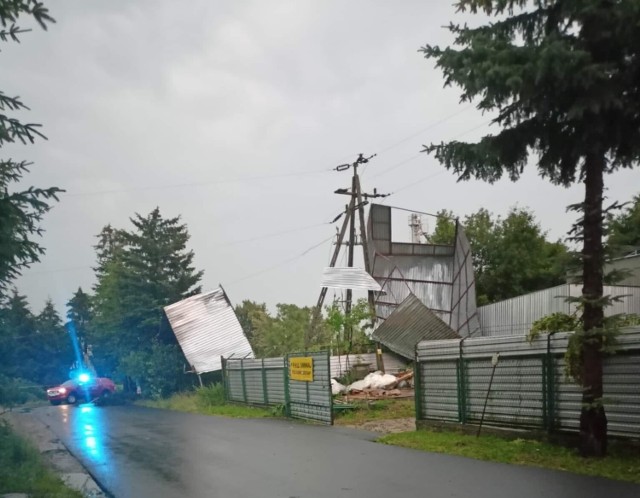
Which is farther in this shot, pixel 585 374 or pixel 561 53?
pixel 585 374

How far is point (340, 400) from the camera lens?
68.9ft

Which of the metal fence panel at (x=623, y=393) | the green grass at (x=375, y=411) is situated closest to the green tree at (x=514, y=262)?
the green grass at (x=375, y=411)

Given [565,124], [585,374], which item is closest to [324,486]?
[585,374]

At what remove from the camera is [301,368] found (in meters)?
19.9

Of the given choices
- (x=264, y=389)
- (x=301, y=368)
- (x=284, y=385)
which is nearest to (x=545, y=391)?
(x=301, y=368)

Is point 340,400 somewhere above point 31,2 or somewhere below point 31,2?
below

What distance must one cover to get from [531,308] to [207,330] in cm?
1593

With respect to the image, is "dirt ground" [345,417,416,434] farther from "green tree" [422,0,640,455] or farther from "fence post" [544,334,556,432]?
"green tree" [422,0,640,455]

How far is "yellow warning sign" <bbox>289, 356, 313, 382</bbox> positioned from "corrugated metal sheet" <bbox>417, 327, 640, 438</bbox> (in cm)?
473

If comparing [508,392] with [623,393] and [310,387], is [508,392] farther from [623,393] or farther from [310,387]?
[310,387]

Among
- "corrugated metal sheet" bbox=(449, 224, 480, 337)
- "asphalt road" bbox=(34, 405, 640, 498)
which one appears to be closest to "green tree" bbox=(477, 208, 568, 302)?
"corrugated metal sheet" bbox=(449, 224, 480, 337)

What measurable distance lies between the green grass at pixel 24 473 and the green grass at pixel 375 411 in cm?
892

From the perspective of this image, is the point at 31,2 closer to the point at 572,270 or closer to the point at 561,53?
the point at 561,53

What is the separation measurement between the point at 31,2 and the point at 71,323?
60.8 m
